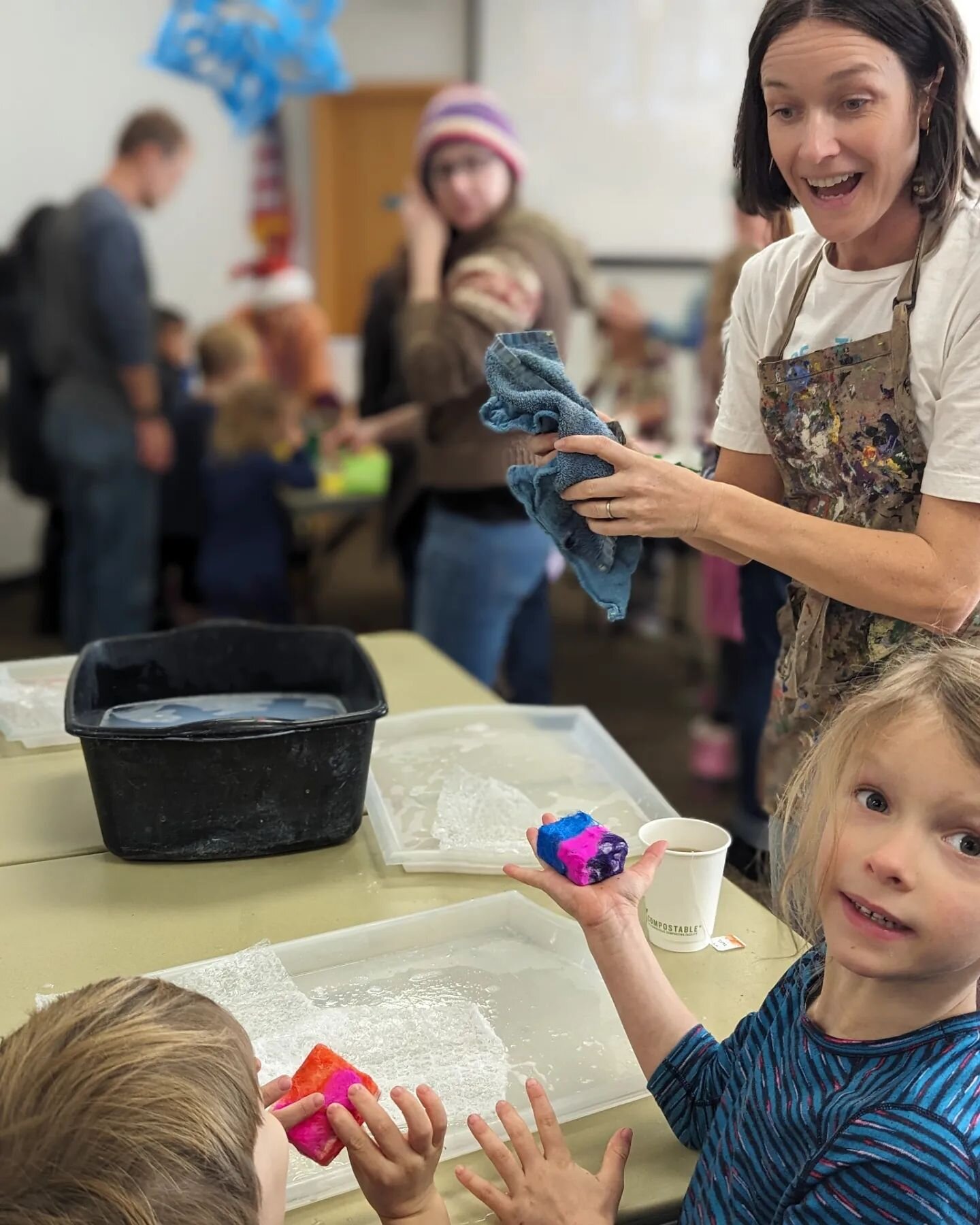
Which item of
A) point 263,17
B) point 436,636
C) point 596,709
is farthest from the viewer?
point 596,709

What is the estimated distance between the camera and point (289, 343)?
4574mm

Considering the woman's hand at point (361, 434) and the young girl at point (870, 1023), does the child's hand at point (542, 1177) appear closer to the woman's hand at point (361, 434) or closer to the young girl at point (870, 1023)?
the young girl at point (870, 1023)

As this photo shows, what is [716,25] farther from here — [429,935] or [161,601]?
[429,935]

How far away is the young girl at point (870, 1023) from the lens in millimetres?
747

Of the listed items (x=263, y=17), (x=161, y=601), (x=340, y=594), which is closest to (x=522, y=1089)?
(x=263, y=17)

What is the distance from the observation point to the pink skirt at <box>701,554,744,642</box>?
9.44 ft

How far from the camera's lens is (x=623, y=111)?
18.2 ft

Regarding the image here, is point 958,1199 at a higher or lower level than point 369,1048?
higher

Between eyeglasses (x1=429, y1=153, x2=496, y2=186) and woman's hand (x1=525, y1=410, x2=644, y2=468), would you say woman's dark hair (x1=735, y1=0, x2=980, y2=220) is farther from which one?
eyeglasses (x1=429, y1=153, x2=496, y2=186)

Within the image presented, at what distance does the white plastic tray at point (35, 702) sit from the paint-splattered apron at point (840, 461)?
0.93 m

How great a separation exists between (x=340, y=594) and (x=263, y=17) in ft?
8.96

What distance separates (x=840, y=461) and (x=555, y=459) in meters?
0.30

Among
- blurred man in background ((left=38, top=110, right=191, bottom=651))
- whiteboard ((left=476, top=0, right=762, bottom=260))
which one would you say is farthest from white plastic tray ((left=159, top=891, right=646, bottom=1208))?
whiteboard ((left=476, top=0, right=762, bottom=260))

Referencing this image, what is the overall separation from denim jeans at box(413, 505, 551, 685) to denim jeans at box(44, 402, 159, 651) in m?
1.62
